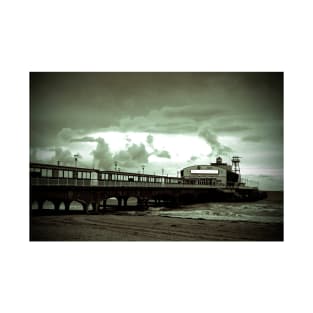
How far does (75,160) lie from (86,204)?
130cm

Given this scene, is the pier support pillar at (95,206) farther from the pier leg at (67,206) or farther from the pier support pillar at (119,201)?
the pier leg at (67,206)

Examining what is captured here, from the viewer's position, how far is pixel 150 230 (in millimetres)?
7156

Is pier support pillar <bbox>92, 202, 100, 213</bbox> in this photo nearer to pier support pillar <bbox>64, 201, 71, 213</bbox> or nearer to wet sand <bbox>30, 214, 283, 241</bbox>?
wet sand <bbox>30, 214, 283, 241</bbox>

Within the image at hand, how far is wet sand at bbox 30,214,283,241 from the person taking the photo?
6949 millimetres

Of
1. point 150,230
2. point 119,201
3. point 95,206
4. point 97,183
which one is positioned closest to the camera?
point 150,230

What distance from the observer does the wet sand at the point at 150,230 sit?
695 cm

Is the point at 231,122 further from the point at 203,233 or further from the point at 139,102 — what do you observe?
the point at 203,233

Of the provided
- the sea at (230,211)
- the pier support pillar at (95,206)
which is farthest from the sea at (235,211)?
the pier support pillar at (95,206)

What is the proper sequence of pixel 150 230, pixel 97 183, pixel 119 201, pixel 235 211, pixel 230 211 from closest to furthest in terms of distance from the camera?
pixel 150 230
pixel 235 211
pixel 230 211
pixel 97 183
pixel 119 201

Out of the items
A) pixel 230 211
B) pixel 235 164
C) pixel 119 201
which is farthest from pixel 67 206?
pixel 235 164

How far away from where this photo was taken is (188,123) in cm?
733

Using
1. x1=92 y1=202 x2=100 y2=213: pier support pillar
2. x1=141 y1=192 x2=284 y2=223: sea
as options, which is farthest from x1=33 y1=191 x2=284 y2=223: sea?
x1=92 y1=202 x2=100 y2=213: pier support pillar

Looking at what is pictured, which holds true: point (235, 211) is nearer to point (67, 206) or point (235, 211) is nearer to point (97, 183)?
point (97, 183)
